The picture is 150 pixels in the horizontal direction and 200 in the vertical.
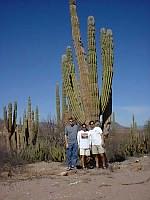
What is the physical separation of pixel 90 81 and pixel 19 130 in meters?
8.32

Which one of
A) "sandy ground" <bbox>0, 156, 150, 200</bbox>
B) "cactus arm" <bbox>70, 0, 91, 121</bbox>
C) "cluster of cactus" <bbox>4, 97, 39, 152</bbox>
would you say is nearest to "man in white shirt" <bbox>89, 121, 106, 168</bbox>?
"sandy ground" <bbox>0, 156, 150, 200</bbox>

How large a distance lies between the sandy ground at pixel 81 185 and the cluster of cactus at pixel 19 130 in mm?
7738

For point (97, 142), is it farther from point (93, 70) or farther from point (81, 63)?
point (81, 63)

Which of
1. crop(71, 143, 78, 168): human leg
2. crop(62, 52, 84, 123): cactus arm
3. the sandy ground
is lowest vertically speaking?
the sandy ground

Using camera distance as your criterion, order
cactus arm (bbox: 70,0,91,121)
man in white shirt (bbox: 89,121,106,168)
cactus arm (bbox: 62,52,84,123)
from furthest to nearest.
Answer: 1. cactus arm (bbox: 62,52,84,123)
2. cactus arm (bbox: 70,0,91,121)
3. man in white shirt (bbox: 89,121,106,168)

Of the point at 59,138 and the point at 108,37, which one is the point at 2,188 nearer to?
the point at 108,37

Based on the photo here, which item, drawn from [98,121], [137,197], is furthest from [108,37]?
[137,197]

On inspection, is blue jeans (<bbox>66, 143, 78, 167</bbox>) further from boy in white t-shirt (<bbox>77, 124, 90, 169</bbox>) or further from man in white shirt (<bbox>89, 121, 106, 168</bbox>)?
man in white shirt (<bbox>89, 121, 106, 168</bbox>)

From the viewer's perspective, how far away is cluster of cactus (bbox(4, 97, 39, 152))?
824 inches

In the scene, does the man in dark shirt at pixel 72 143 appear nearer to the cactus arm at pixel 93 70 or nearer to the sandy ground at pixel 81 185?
the sandy ground at pixel 81 185

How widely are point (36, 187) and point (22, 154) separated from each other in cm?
826

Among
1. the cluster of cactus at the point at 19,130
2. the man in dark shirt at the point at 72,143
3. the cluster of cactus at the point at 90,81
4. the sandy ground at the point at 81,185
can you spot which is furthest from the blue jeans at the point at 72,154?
the cluster of cactus at the point at 19,130

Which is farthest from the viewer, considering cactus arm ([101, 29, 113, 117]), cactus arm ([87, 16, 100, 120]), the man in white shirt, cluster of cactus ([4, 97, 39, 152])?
cluster of cactus ([4, 97, 39, 152])

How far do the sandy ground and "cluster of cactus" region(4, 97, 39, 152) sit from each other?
7.74 m
